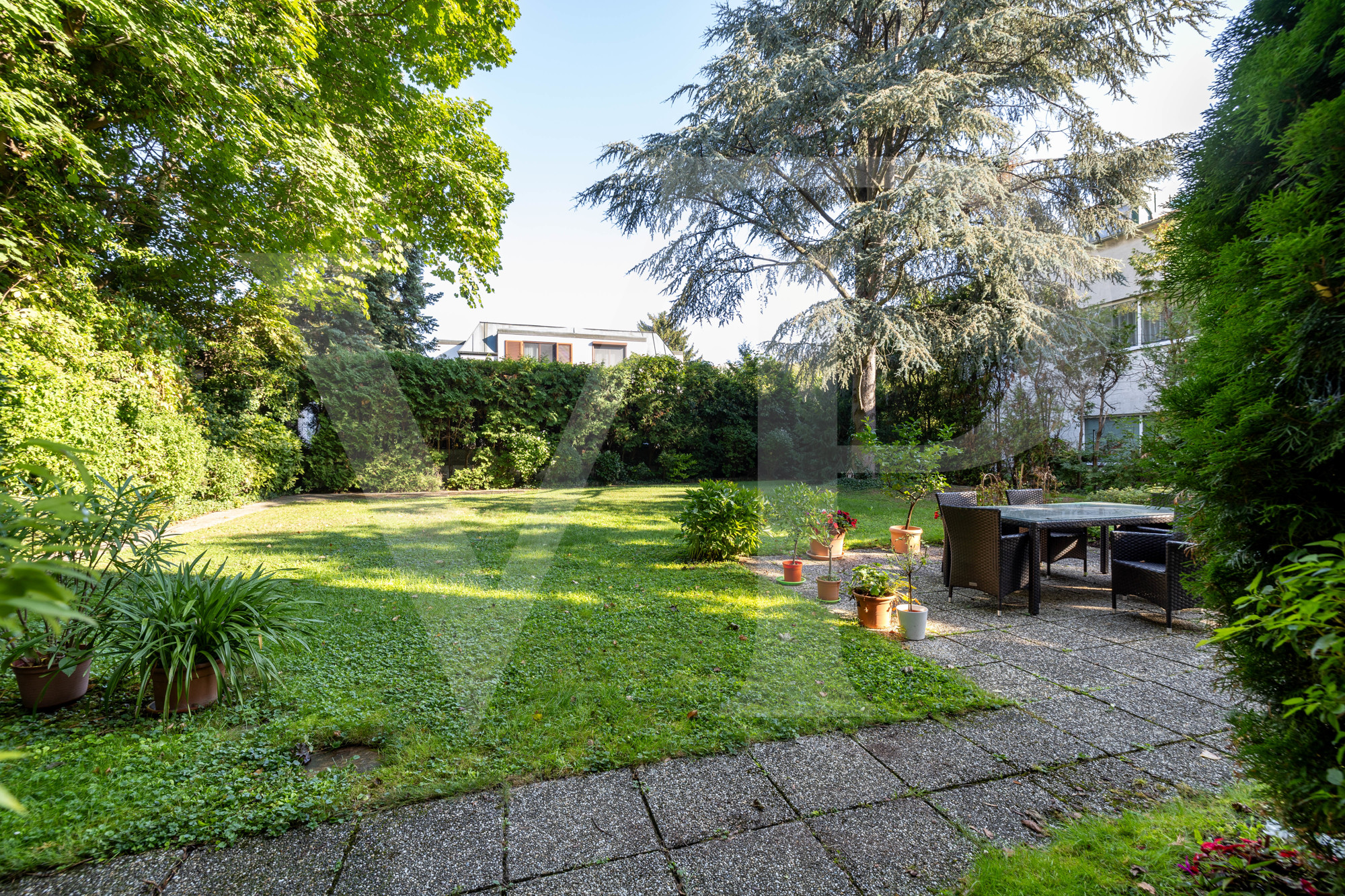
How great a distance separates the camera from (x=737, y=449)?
587 inches

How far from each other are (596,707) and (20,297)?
7.19 metres

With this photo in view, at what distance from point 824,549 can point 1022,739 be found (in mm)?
3903

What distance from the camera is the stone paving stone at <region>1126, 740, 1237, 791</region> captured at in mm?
2312

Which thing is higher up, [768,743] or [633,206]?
[633,206]

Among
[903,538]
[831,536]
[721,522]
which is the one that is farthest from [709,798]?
[903,538]

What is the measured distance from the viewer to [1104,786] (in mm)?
2305

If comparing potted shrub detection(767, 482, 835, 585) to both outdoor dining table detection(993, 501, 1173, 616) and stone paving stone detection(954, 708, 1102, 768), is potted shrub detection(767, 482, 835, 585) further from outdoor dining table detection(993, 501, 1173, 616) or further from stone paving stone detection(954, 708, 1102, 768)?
stone paving stone detection(954, 708, 1102, 768)

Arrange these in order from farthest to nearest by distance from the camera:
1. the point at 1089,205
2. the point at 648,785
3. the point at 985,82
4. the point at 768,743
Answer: the point at 1089,205, the point at 985,82, the point at 768,743, the point at 648,785

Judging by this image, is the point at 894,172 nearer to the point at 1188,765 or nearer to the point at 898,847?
the point at 1188,765

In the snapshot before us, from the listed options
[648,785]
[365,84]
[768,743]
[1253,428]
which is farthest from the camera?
[365,84]

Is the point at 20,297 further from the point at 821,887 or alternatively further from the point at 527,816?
the point at 821,887

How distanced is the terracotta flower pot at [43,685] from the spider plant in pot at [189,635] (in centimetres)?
26

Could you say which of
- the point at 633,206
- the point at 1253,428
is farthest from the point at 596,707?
the point at 633,206

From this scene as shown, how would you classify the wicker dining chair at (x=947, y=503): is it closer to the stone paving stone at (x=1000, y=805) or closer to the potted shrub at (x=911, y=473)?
the potted shrub at (x=911, y=473)
